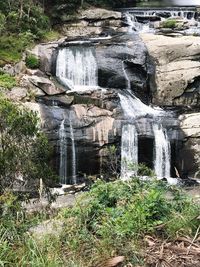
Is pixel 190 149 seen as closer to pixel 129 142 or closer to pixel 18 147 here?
pixel 129 142

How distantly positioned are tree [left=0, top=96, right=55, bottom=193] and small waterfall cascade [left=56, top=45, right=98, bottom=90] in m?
10.5

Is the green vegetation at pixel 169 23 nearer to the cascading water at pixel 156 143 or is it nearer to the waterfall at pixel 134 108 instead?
the waterfall at pixel 134 108

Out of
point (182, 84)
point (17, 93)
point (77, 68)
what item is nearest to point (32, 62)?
point (77, 68)

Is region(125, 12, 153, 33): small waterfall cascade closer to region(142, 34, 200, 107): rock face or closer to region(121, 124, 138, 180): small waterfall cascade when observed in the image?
region(142, 34, 200, 107): rock face

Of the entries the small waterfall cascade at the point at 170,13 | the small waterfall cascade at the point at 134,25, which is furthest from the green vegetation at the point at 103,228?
the small waterfall cascade at the point at 170,13

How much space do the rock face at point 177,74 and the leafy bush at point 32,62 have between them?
5.14 m

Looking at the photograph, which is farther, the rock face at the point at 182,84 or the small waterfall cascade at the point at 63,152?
the rock face at the point at 182,84

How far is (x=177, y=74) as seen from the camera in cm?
2005

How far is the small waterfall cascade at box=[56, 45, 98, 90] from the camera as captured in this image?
20.5m

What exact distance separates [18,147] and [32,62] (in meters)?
11.7

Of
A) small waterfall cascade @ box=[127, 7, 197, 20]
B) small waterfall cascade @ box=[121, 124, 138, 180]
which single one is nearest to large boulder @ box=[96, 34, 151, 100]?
small waterfall cascade @ box=[121, 124, 138, 180]

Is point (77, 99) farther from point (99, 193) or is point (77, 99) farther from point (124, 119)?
point (99, 193)

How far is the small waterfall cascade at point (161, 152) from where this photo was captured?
18.0 meters

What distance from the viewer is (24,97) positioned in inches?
685
